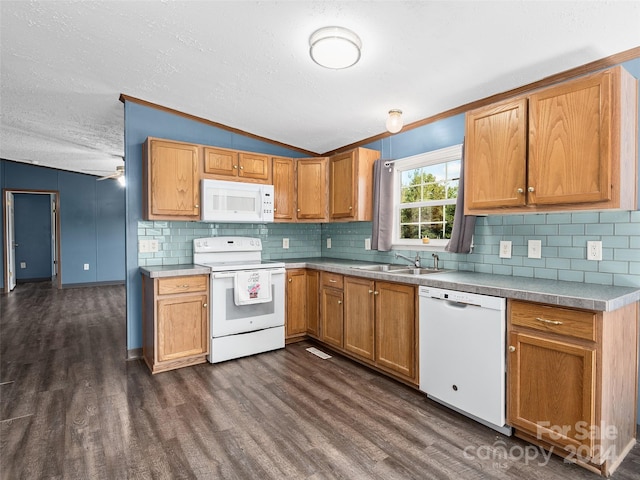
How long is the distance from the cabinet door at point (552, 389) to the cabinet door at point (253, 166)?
2.83 meters

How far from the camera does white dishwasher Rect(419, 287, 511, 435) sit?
204 cm

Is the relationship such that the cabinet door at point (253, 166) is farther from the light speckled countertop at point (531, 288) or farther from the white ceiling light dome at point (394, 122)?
the white ceiling light dome at point (394, 122)

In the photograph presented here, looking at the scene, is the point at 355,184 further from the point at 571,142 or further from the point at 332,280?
the point at 571,142

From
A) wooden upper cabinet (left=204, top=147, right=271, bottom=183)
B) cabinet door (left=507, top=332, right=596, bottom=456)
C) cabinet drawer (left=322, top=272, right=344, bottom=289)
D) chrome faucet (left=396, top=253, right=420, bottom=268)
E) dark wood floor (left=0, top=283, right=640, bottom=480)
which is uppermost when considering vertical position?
wooden upper cabinet (left=204, top=147, right=271, bottom=183)

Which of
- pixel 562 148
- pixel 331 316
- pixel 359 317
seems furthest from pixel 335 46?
pixel 331 316

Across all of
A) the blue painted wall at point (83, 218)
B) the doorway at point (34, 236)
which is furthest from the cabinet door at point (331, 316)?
the doorway at point (34, 236)

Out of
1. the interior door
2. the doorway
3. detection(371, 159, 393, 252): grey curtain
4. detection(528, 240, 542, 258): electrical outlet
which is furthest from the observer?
the doorway

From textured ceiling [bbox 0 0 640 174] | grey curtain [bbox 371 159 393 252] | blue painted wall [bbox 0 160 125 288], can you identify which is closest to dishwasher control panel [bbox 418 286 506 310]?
grey curtain [bbox 371 159 393 252]

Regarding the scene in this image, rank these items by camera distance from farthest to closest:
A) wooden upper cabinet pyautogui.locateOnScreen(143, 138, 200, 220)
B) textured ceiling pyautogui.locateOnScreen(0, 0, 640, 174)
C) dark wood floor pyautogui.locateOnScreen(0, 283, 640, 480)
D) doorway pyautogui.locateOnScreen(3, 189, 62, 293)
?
doorway pyautogui.locateOnScreen(3, 189, 62, 293) → wooden upper cabinet pyautogui.locateOnScreen(143, 138, 200, 220) → textured ceiling pyautogui.locateOnScreen(0, 0, 640, 174) → dark wood floor pyautogui.locateOnScreen(0, 283, 640, 480)

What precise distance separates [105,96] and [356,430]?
3.63 m

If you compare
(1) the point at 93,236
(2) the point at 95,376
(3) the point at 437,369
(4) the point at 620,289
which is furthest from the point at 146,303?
(1) the point at 93,236

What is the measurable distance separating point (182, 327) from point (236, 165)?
1686mm

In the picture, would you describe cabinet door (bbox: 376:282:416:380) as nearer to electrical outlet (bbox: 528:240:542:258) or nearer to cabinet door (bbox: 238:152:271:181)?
electrical outlet (bbox: 528:240:542:258)

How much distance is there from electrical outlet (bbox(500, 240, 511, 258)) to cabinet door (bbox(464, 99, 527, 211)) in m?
0.43
